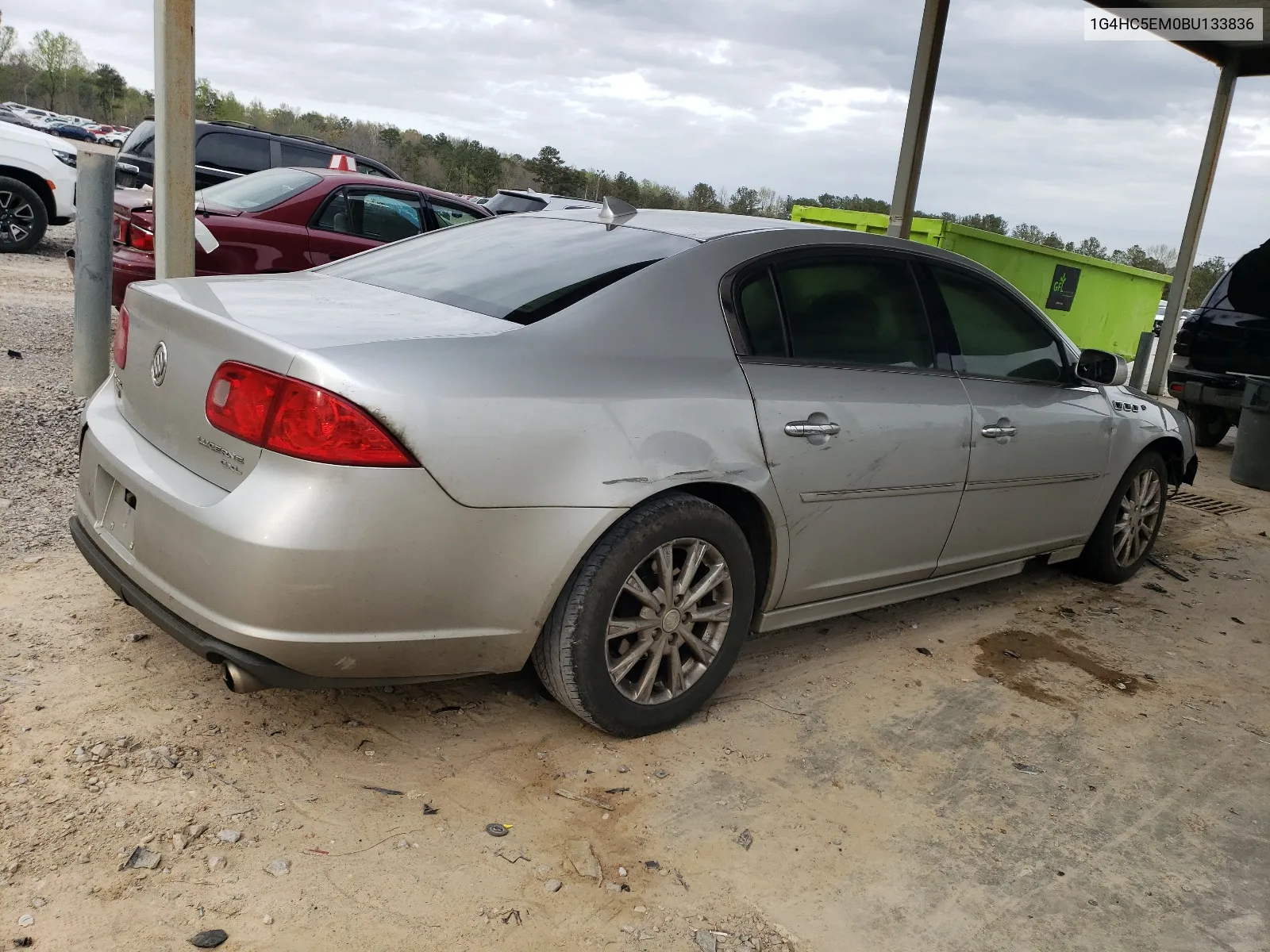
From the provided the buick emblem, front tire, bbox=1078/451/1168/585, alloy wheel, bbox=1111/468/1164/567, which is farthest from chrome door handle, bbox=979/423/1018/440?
the buick emblem

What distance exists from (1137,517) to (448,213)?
6460mm

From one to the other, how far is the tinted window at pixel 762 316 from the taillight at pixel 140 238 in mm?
5202

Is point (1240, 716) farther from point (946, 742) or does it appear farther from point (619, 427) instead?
point (619, 427)

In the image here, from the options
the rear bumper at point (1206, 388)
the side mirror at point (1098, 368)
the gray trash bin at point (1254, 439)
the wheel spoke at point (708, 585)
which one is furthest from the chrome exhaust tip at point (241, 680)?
the rear bumper at point (1206, 388)

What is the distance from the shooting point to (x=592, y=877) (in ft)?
8.12

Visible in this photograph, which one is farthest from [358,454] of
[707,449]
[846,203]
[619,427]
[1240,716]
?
[846,203]

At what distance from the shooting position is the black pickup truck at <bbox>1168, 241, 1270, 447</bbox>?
29.6 ft

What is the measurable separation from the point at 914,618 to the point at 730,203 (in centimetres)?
1724

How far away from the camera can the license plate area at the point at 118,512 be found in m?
2.74

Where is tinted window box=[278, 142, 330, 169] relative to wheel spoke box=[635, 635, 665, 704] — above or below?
above

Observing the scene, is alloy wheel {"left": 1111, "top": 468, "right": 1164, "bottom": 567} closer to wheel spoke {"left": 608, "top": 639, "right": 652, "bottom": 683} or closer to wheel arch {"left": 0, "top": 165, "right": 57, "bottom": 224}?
wheel spoke {"left": 608, "top": 639, "right": 652, "bottom": 683}

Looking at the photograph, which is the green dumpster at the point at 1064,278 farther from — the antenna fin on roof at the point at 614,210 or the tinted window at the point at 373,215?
the antenna fin on roof at the point at 614,210

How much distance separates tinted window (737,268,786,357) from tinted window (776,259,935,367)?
0.14 feet

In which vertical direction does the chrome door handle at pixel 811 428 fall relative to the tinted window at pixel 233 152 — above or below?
below
